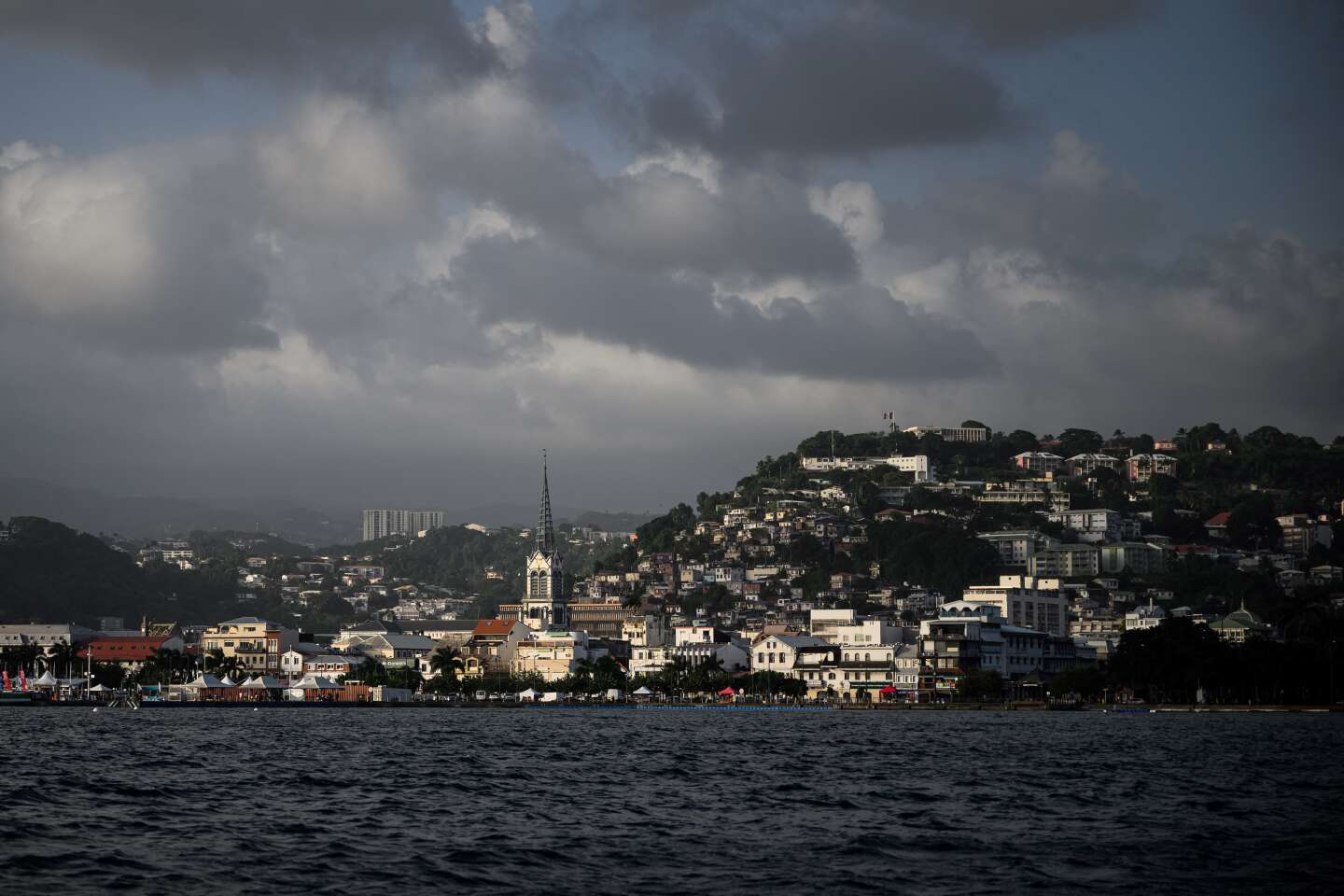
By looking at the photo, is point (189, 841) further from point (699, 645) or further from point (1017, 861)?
point (699, 645)

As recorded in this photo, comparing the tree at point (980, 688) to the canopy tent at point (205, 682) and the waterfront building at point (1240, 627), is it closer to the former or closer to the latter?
the waterfront building at point (1240, 627)

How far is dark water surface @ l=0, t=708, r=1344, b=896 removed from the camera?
108 feet

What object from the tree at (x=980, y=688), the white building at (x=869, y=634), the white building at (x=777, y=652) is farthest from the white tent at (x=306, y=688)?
the tree at (x=980, y=688)

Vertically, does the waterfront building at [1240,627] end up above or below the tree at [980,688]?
above

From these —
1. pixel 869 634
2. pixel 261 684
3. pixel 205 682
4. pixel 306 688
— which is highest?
pixel 869 634

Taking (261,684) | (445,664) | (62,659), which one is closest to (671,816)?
(261,684)

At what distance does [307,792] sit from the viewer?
50188 millimetres

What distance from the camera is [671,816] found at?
1740 inches

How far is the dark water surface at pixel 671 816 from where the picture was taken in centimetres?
3297

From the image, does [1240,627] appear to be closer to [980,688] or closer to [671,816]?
[980,688]

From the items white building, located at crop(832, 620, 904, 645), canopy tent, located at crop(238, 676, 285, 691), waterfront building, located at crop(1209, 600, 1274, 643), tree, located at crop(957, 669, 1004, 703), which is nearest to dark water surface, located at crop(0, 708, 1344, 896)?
tree, located at crop(957, 669, 1004, 703)

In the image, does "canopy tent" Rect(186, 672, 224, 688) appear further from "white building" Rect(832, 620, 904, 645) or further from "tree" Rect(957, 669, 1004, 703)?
"tree" Rect(957, 669, 1004, 703)

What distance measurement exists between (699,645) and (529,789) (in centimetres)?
13709

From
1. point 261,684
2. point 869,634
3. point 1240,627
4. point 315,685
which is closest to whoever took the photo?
point 261,684
